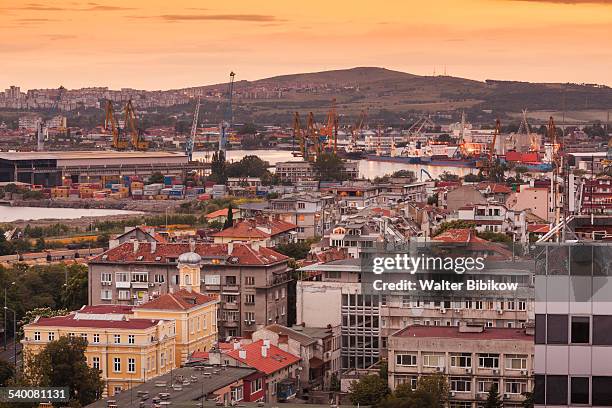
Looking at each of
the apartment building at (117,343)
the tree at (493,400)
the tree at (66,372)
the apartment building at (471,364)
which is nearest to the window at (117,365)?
the apartment building at (117,343)

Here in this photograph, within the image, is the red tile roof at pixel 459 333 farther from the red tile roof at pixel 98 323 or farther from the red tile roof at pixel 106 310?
the red tile roof at pixel 106 310

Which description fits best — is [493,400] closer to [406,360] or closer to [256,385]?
[406,360]

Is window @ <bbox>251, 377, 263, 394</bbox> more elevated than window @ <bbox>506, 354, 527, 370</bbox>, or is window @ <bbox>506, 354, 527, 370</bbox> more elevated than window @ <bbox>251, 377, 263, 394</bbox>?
window @ <bbox>506, 354, 527, 370</bbox>

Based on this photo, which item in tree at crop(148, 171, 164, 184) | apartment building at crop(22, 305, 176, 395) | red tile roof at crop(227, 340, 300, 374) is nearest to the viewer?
red tile roof at crop(227, 340, 300, 374)

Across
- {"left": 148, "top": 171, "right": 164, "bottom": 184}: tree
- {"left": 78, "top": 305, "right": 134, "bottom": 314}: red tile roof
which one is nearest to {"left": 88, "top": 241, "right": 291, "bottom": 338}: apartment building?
{"left": 78, "top": 305, "right": 134, "bottom": 314}: red tile roof

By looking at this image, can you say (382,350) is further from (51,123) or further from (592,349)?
(51,123)

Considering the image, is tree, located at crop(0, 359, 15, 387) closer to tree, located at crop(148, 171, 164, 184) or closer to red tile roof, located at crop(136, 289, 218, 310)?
red tile roof, located at crop(136, 289, 218, 310)
